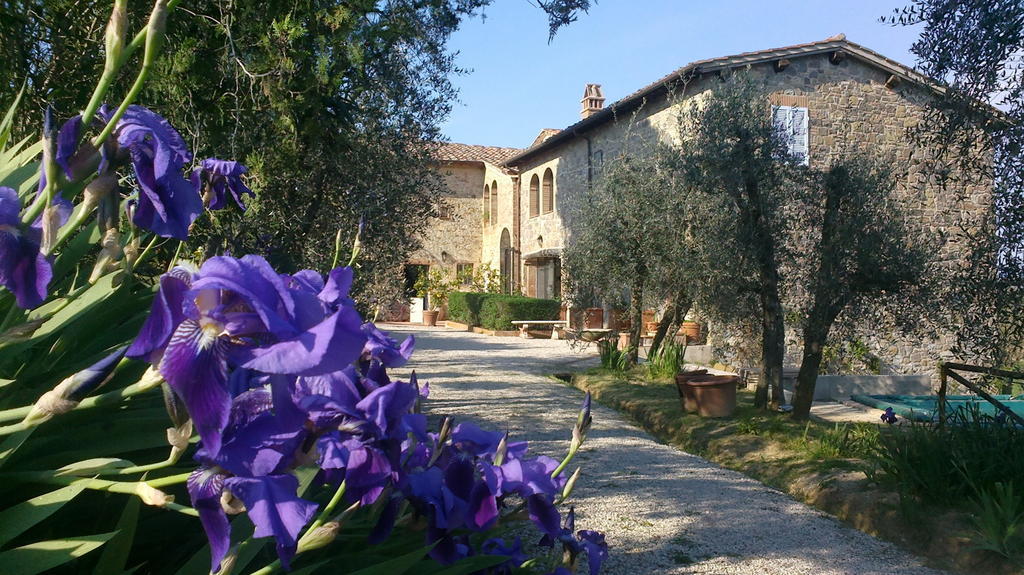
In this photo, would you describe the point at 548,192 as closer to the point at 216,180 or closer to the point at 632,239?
the point at 632,239

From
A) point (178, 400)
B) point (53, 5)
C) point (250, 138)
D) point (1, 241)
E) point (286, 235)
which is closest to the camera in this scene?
point (178, 400)

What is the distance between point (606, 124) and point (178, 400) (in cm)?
1644

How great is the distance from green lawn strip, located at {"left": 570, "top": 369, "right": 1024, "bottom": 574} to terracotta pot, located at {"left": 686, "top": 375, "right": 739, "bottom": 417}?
0.10 meters

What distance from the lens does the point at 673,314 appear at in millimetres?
10703

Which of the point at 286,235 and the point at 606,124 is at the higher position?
the point at 606,124

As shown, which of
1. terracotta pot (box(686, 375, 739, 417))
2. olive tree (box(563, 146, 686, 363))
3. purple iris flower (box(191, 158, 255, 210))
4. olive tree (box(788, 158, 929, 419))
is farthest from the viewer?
olive tree (box(563, 146, 686, 363))

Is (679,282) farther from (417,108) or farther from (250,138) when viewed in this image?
(250,138)

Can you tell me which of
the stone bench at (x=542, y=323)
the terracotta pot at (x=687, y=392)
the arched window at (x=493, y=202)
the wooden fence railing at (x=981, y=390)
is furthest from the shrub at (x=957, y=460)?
the arched window at (x=493, y=202)

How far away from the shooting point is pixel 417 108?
305 inches

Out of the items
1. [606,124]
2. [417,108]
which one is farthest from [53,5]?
[606,124]

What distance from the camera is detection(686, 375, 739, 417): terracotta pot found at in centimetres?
739

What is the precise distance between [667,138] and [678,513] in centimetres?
946

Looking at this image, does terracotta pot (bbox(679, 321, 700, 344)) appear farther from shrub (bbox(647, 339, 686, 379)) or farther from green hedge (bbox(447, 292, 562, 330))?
green hedge (bbox(447, 292, 562, 330))

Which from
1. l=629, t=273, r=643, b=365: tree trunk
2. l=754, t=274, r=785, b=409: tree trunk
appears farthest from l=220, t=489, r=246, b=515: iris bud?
l=629, t=273, r=643, b=365: tree trunk
